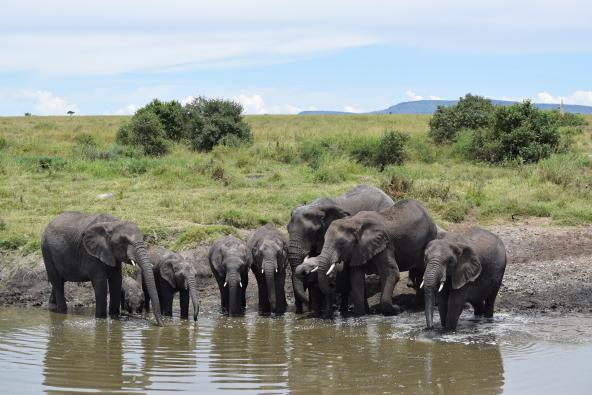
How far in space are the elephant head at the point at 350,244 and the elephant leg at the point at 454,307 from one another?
158 cm

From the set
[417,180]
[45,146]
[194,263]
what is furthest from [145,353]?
[45,146]

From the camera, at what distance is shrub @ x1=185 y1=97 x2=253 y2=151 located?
109 feet

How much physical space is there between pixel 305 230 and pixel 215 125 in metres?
19.8

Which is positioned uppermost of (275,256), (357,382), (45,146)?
(45,146)

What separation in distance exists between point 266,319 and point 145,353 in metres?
2.75

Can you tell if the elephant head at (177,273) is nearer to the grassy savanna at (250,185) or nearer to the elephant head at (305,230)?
the elephant head at (305,230)

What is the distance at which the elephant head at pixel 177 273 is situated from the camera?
13.4m

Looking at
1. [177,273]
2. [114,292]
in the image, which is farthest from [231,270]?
[114,292]

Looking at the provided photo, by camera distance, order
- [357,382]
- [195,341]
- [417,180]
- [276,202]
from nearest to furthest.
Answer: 1. [357,382]
2. [195,341]
3. [276,202]
4. [417,180]

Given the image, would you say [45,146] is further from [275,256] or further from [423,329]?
[423,329]

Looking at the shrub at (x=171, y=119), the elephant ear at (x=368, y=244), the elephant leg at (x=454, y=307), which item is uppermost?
the shrub at (x=171, y=119)

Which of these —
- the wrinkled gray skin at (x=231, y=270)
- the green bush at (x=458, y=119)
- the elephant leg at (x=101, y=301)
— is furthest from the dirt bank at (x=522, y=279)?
the green bush at (x=458, y=119)

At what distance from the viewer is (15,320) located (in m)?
13.6

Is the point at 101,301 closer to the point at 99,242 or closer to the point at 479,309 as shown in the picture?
the point at 99,242
